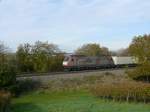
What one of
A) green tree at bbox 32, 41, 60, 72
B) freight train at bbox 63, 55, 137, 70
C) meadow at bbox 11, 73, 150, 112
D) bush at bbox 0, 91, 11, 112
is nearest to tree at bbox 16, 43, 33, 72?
green tree at bbox 32, 41, 60, 72

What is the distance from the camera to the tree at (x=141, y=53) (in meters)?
45.8

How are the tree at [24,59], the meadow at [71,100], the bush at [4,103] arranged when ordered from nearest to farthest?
the bush at [4,103]
the meadow at [71,100]
the tree at [24,59]

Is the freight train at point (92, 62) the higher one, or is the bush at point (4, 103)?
the freight train at point (92, 62)

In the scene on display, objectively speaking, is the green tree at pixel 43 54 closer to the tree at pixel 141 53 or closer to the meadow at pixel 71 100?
the meadow at pixel 71 100

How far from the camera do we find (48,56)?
227 feet

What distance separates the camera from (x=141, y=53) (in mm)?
47406

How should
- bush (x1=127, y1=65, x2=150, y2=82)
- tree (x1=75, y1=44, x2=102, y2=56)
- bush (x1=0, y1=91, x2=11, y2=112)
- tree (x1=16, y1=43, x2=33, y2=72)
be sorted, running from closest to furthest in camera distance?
bush (x1=0, y1=91, x2=11, y2=112) < bush (x1=127, y1=65, x2=150, y2=82) < tree (x1=16, y1=43, x2=33, y2=72) < tree (x1=75, y1=44, x2=102, y2=56)

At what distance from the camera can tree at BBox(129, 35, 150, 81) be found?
1802 inches

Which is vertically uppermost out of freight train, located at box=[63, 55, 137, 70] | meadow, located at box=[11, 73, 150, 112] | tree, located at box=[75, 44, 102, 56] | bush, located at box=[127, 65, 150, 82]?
tree, located at box=[75, 44, 102, 56]

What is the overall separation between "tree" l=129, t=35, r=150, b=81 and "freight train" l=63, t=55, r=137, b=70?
10037 mm

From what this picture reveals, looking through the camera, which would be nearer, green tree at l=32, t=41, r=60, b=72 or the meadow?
the meadow

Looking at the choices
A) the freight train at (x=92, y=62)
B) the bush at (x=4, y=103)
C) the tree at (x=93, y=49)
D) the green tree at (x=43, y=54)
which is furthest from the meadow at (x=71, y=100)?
the tree at (x=93, y=49)

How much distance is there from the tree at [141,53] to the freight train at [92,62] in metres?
10.0

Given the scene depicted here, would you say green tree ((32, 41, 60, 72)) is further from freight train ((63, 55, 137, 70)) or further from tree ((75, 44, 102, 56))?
tree ((75, 44, 102, 56))
